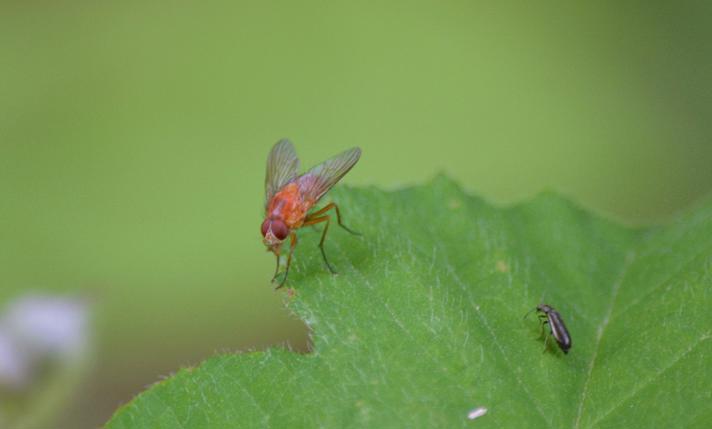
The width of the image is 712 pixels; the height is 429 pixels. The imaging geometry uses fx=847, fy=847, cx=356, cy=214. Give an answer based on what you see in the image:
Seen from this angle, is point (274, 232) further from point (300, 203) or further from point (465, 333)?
point (465, 333)

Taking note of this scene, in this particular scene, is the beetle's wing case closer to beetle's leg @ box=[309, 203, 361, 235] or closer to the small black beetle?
the small black beetle

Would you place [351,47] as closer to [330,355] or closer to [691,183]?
[691,183]

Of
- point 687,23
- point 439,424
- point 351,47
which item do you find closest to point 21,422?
point 439,424

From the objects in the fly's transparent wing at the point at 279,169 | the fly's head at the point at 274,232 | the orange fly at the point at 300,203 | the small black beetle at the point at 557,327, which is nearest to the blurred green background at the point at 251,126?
the fly's transparent wing at the point at 279,169

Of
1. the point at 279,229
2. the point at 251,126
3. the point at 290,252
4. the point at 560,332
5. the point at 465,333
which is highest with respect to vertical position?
the point at 251,126

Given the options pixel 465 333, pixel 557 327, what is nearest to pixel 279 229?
pixel 465 333

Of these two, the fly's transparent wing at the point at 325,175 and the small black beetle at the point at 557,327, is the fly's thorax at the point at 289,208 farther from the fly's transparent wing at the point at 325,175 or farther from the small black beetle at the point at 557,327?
the small black beetle at the point at 557,327
